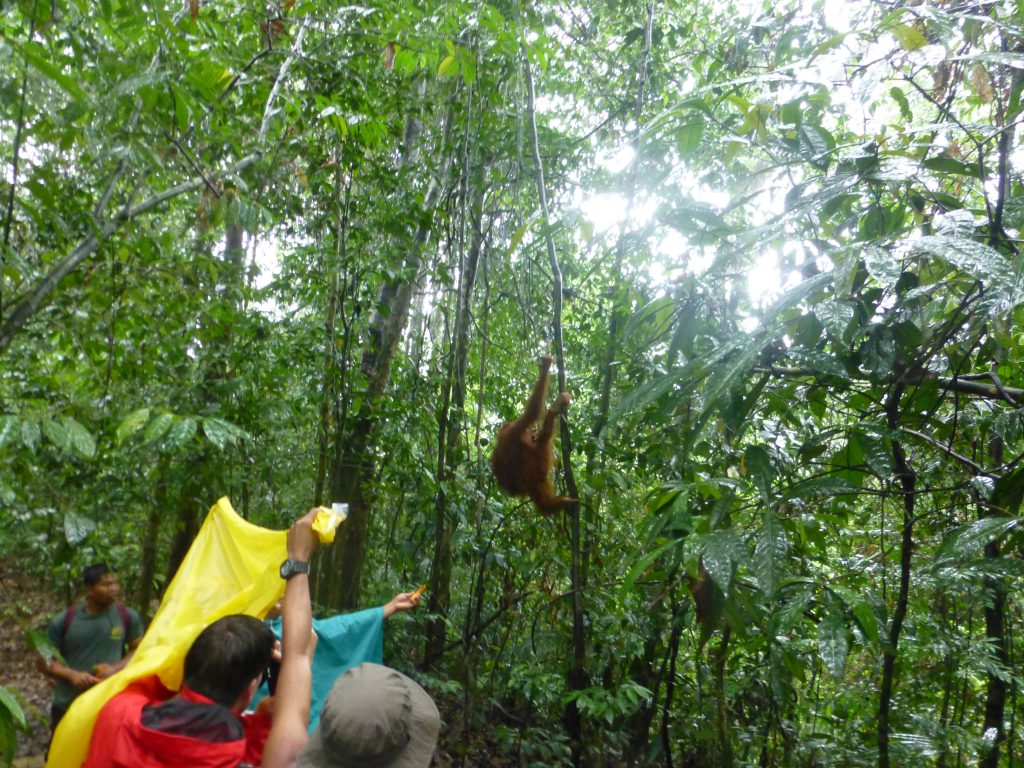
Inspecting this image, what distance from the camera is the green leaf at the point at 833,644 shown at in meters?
1.29

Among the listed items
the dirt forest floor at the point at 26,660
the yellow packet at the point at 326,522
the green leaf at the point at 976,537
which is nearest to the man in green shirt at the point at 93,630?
the dirt forest floor at the point at 26,660

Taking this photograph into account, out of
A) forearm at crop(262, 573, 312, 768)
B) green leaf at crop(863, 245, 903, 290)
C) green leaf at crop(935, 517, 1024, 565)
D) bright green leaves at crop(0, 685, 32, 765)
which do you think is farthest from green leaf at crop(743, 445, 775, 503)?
bright green leaves at crop(0, 685, 32, 765)

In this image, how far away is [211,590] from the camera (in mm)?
2443

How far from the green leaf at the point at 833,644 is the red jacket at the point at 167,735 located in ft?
4.49

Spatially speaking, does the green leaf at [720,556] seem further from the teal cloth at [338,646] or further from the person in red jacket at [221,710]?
the teal cloth at [338,646]

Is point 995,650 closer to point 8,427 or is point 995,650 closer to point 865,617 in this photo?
point 865,617

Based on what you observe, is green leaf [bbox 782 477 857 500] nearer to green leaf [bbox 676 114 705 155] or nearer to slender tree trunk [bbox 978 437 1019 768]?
green leaf [bbox 676 114 705 155]

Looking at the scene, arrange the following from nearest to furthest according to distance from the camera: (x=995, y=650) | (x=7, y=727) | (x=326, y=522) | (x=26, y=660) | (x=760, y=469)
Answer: (x=7, y=727) → (x=760, y=469) → (x=326, y=522) → (x=995, y=650) → (x=26, y=660)

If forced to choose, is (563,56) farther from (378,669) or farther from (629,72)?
(378,669)

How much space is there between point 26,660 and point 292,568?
6701 mm

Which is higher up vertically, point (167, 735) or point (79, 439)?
point (79, 439)

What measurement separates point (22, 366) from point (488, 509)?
3.29 metres

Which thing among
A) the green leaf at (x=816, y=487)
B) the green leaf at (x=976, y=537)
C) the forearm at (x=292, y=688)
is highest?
the green leaf at (x=816, y=487)

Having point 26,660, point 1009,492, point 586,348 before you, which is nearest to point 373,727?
point 1009,492
